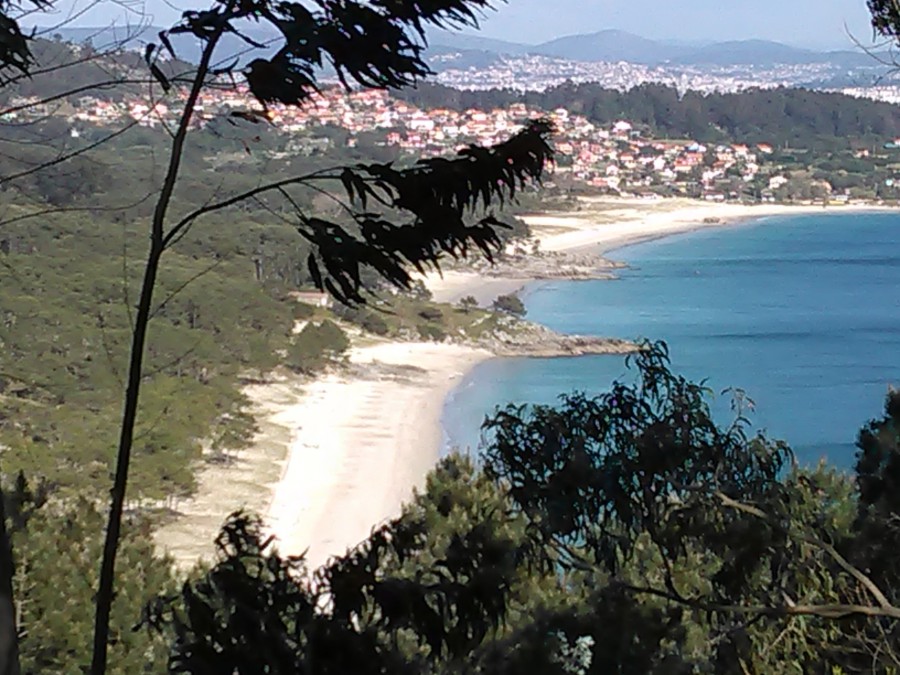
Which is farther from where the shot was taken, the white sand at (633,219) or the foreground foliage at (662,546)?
the white sand at (633,219)

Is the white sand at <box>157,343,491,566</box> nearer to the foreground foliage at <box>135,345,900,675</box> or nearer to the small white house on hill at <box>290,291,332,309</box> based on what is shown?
the small white house on hill at <box>290,291,332,309</box>

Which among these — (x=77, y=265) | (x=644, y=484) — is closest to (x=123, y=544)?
(x=644, y=484)

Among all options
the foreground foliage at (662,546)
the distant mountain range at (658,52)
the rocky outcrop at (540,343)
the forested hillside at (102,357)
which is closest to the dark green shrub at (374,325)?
the rocky outcrop at (540,343)

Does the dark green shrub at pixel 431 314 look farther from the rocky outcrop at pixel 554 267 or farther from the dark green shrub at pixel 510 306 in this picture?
the rocky outcrop at pixel 554 267

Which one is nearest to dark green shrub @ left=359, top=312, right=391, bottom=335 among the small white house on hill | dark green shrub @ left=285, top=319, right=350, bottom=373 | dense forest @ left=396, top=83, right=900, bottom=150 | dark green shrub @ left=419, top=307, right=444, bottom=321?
dark green shrub @ left=419, top=307, right=444, bottom=321

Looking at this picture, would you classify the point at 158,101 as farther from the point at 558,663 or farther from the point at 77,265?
the point at 77,265
